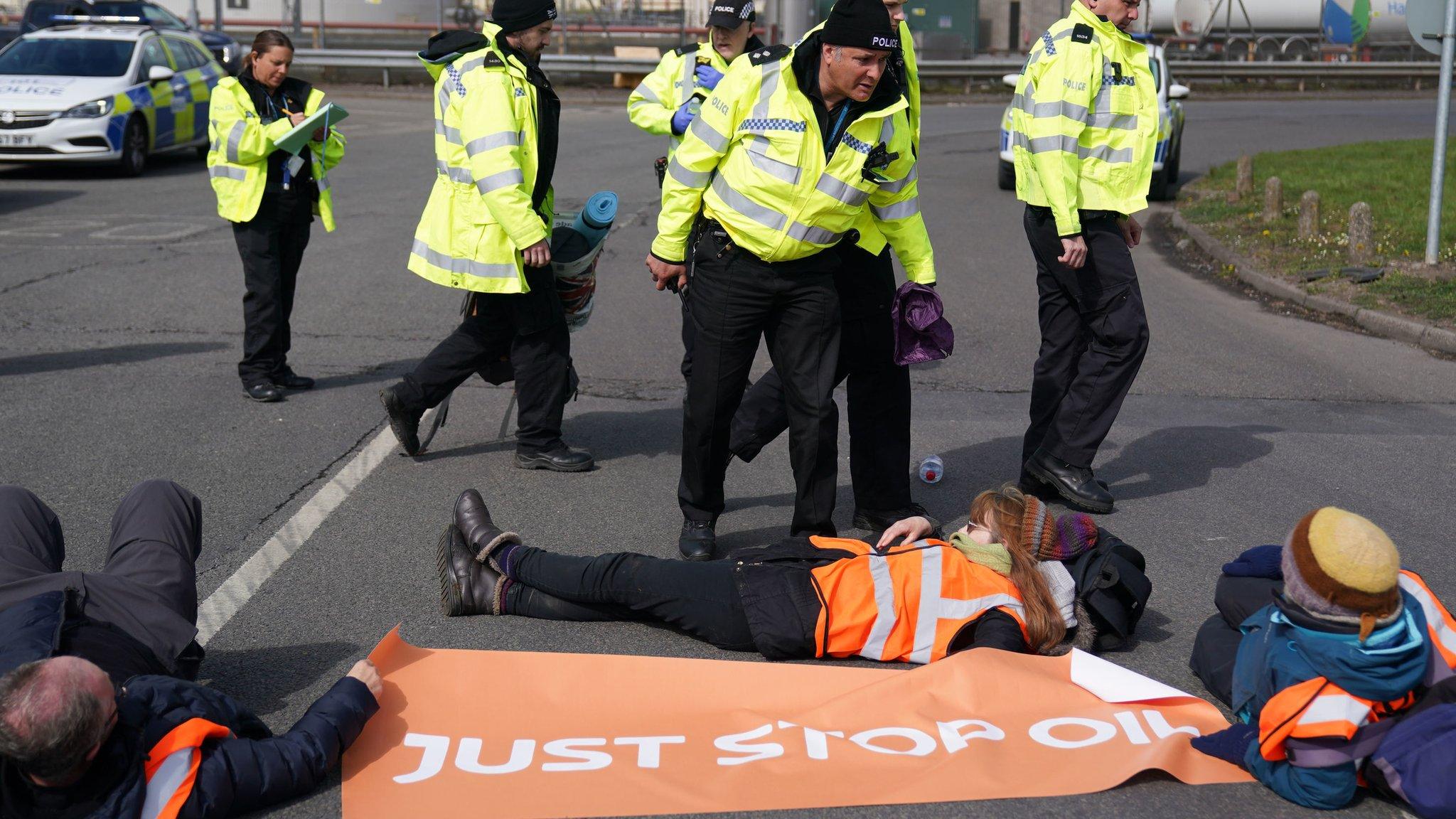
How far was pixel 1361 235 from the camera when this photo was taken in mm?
11438

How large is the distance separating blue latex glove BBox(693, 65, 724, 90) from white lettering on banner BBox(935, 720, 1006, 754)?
3911 mm

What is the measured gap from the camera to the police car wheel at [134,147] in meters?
15.8

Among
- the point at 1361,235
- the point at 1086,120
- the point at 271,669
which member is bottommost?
the point at 271,669

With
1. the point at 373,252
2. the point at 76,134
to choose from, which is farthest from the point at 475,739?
the point at 76,134

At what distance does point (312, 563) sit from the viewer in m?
5.16

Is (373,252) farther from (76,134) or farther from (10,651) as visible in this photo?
(10,651)

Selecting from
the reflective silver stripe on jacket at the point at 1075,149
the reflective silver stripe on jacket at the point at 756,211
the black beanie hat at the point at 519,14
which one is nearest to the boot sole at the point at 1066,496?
the reflective silver stripe on jacket at the point at 1075,149

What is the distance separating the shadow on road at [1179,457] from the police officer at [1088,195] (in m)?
0.47

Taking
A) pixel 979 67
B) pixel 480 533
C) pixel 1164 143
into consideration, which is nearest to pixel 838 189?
pixel 480 533

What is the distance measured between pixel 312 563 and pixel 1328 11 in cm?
3462

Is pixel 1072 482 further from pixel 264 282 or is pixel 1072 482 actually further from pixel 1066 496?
pixel 264 282

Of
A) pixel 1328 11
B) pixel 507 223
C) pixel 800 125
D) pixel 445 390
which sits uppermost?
pixel 1328 11

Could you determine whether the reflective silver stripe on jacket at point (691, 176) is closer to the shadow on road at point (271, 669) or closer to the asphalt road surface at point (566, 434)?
the asphalt road surface at point (566, 434)

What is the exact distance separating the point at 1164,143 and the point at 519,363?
11.8m
